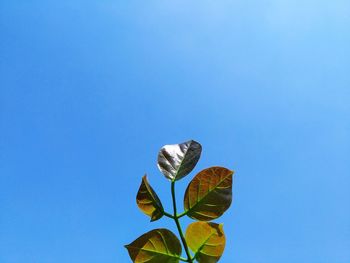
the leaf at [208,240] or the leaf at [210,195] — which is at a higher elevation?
the leaf at [210,195]

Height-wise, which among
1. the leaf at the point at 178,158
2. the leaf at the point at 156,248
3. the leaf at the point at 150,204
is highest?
the leaf at the point at 178,158

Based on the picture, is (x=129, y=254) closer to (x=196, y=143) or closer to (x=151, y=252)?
(x=151, y=252)

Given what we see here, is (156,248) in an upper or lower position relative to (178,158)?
lower

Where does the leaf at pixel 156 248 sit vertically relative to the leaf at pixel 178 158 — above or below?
below

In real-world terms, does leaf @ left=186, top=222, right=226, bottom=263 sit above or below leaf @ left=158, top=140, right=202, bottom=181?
below
